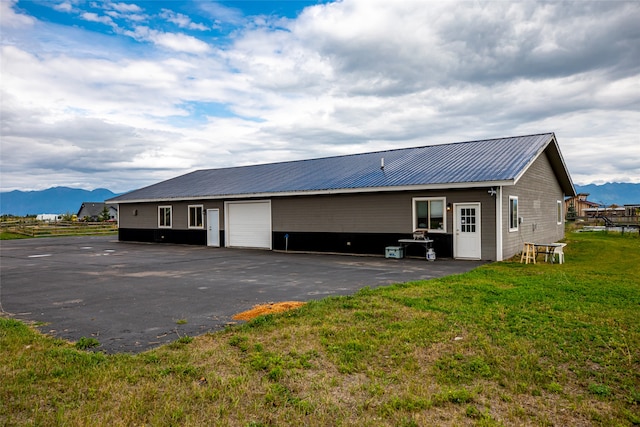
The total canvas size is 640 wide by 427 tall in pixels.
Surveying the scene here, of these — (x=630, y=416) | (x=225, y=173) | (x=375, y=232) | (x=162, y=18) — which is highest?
(x=162, y=18)

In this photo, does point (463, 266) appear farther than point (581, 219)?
No

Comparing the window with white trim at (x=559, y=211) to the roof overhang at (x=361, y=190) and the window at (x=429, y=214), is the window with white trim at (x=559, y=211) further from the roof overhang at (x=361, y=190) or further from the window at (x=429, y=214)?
the roof overhang at (x=361, y=190)

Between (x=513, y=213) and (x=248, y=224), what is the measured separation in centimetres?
1175

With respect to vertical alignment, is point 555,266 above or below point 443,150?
below

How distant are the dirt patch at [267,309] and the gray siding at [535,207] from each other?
30.6 feet

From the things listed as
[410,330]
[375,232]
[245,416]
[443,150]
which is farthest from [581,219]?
[245,416]

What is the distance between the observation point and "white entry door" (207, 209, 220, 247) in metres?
22.0

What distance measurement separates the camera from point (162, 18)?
13617 mm

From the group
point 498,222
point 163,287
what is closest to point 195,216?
point 163,287

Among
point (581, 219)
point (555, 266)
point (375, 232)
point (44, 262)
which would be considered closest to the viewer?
point (555, 266)

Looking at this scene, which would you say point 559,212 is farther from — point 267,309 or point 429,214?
point 267,309

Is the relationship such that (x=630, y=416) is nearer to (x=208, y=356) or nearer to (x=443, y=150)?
(x=208, y=356)

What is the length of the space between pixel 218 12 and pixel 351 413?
13.9 m

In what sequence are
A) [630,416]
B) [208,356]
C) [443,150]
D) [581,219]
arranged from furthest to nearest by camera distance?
[581,219] → [443,150] → [208,356] → [630,416]
